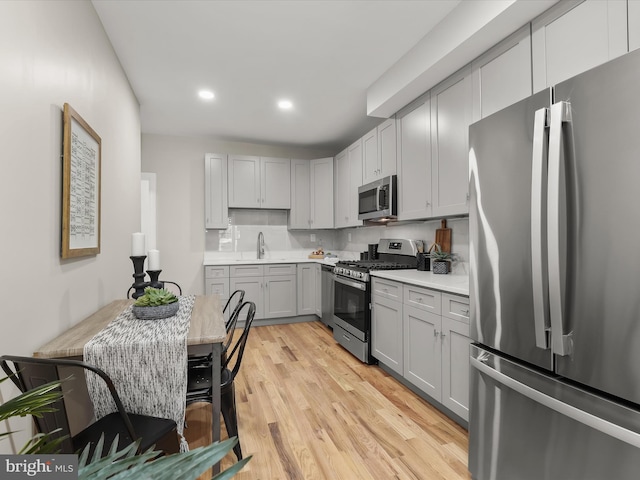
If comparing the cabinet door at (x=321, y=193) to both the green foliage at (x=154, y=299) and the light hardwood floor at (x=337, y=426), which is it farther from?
the green foliage at (x=154, y=299)

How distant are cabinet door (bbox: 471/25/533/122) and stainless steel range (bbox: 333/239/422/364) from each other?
1541 mm

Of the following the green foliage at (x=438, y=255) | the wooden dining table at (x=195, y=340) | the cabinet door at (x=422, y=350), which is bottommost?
the cabinet door at (x=422, y=350)

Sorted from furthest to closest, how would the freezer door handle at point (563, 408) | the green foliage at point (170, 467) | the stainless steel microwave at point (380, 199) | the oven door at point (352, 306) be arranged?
the stainless steel microwave at point (380, 199), the oven door at point (352, 306), the freezer door handle at point (563, 408), the green foliage at point (170, 467)

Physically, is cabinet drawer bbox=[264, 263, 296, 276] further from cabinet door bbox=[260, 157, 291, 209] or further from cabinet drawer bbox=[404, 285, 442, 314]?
cabinet drawer bbox=[404, 285, 442, 314]

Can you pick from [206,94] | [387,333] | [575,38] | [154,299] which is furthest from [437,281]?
[206,94]

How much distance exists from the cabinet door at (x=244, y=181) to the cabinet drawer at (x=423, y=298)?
2.91 metres

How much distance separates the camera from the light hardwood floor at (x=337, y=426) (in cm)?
173

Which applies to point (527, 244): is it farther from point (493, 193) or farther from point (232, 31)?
point (232, 31)

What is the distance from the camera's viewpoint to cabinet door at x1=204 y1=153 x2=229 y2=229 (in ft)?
15.1

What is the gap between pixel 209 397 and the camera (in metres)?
1.64

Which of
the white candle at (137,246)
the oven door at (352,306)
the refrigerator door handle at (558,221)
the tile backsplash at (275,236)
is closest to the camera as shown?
the refrigerator door handle at (558,221)

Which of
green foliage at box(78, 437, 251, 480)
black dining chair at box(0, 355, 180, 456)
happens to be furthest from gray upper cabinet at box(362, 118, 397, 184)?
green foliage at box(78, 437, 251, 480)

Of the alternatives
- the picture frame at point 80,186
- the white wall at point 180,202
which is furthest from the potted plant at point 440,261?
the white wall at point 180,202

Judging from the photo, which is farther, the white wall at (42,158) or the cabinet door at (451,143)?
the cabinet door at (451,143)
